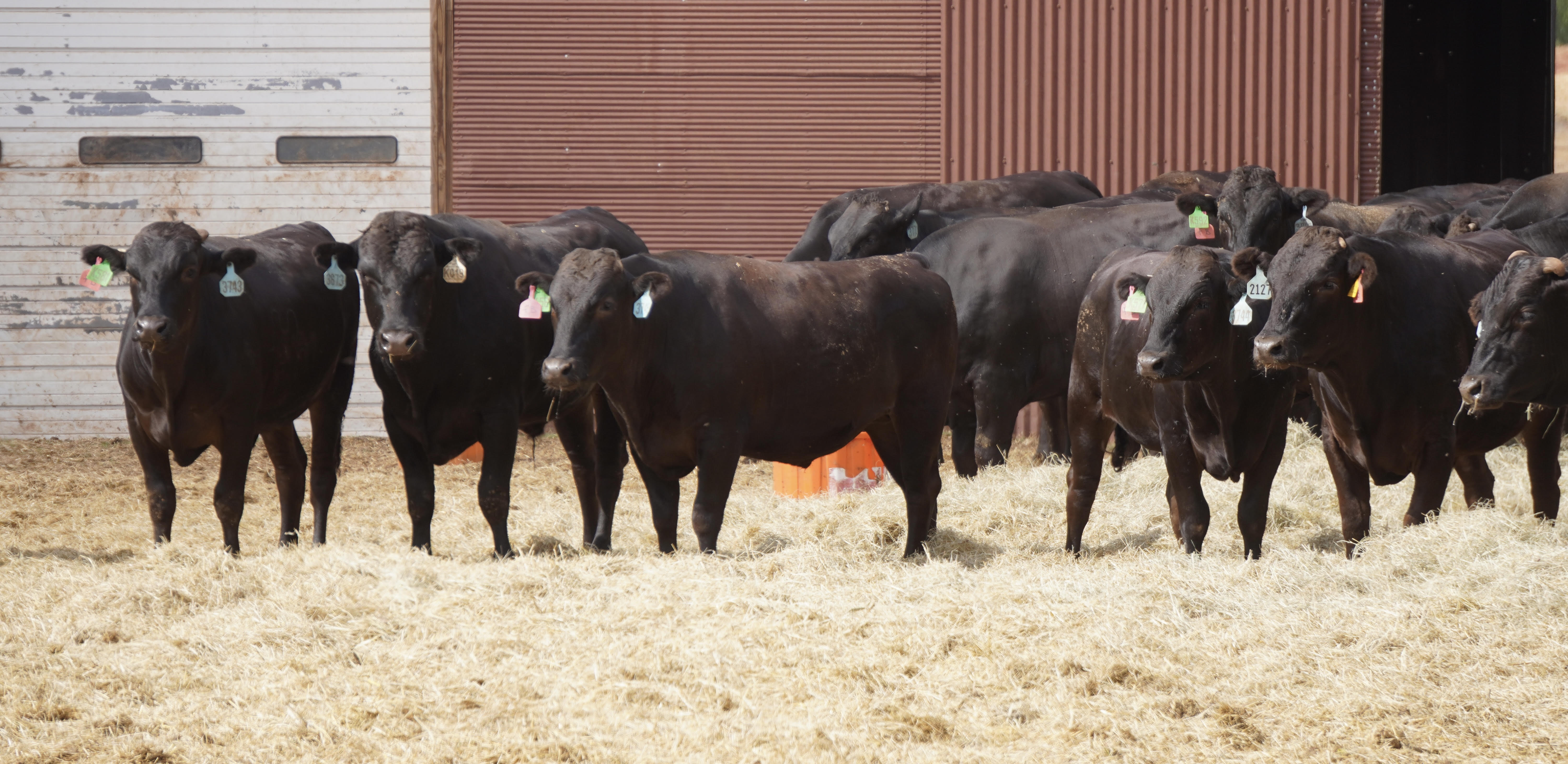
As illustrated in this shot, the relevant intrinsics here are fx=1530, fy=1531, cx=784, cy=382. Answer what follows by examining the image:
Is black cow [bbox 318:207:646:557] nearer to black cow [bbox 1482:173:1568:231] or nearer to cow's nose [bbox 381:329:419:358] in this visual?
cow's nose [bbox 381:329:419:358]

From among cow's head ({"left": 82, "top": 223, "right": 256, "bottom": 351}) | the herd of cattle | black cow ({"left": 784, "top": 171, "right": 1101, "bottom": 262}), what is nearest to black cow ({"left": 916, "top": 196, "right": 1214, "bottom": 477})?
black cow ({"left": 784, "top": 171, "right": 1101, "bottom": 262})

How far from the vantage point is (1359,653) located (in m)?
4.90

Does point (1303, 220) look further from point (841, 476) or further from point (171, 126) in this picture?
point (171, 126)

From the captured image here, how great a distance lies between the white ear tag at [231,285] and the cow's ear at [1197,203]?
17.6 feet

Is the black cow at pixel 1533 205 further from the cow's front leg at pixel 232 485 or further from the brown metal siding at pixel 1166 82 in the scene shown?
the cow's front leg at pixel 232 485

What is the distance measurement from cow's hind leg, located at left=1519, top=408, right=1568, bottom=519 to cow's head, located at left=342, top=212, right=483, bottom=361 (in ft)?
16.4

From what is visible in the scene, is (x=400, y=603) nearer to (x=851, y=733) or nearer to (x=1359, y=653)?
(x=851, y=733)

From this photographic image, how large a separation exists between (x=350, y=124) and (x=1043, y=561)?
29.5ft

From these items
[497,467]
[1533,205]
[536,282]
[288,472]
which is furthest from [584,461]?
[1533,205]

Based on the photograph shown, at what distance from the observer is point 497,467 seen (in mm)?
7238

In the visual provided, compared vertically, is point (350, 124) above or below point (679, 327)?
above

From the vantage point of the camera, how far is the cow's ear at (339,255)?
24.3 feet

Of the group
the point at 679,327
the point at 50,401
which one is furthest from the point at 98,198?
the point at 679,327

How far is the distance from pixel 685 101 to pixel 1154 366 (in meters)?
8.05
